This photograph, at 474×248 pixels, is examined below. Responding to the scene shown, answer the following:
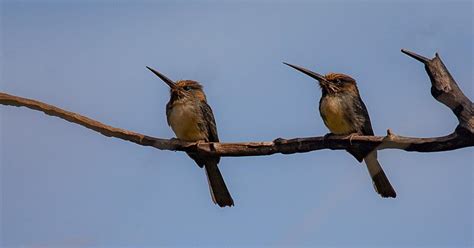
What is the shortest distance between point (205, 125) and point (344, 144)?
2.27 m

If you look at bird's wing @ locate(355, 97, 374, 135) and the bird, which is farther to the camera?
the bird

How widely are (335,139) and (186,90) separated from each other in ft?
9.30

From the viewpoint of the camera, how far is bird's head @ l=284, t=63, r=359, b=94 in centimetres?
884

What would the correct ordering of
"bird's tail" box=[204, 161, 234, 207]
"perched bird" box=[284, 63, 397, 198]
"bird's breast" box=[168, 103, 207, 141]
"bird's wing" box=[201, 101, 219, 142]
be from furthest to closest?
"bird's wing" box=[201, 101, 219, 142] → "bird's breast" box=[168, 103, 207, 141] → "bird's tail" box=[204, 161, 234, 207] → "perched bird" box=[284, 63, 397, 198]

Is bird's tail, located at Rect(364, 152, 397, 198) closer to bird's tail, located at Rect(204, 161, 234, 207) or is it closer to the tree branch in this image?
the tree branch

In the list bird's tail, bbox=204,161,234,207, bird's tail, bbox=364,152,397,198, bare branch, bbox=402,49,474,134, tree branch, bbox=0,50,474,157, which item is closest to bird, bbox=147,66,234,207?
bird's tail, bbox=204,161,234,207

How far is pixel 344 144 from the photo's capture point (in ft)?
23.4

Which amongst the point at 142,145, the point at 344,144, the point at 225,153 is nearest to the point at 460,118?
the point at 344,144

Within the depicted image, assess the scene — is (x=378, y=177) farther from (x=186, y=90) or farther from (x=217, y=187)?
(x=186, y=90)

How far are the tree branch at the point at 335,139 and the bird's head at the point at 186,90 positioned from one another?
1.05 metres

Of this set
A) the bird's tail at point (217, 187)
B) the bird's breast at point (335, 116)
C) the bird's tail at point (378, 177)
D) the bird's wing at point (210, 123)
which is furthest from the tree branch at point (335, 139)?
the bird's breast at point (335, 116)

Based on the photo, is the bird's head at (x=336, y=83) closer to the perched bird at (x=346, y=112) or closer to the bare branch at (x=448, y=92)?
the perched bird at (x=346, y=112)

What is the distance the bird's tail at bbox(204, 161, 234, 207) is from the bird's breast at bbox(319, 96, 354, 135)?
1.18m

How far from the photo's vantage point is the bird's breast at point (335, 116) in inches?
331
